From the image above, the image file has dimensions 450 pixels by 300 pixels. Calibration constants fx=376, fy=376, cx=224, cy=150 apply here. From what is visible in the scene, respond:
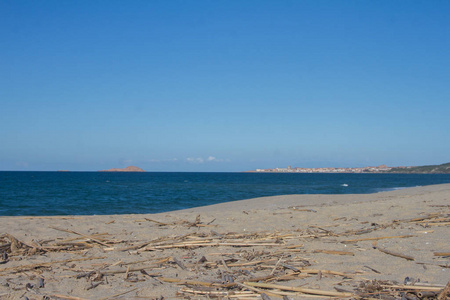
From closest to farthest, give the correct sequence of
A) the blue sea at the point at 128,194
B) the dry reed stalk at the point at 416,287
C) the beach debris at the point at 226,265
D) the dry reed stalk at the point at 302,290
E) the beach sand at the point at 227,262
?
the dry reed stalk at the point at 416,287 < the dry reed stalk at the point at 302,290 < the beach debris at the point at 226,265 < the beach sand at the point at 227,262 < the blue sea at the point at 128,194

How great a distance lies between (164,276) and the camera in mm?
5402

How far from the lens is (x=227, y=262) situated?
237 inches

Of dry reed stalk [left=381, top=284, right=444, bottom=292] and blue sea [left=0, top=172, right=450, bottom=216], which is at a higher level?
dry reed stalk [left=381, top=284, right=444, bottom=292]

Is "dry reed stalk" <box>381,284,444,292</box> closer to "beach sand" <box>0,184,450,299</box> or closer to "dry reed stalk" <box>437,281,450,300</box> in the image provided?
"beach sand" <box>0,184,450,299</box>

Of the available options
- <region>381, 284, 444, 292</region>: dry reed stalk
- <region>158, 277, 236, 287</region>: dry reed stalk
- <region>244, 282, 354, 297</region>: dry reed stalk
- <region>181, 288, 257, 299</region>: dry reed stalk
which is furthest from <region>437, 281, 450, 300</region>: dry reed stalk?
<region>158, 277, 236, 287</region>: dry reed stalk

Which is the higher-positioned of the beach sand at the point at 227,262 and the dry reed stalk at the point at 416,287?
the dry reed stalk at the point at 416,287

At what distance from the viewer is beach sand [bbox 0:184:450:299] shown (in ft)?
15.3

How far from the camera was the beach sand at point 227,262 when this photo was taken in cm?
465

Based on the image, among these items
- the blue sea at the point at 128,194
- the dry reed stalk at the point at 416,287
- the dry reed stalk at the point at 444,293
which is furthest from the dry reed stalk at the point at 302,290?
the blue sea at the point at 128,194

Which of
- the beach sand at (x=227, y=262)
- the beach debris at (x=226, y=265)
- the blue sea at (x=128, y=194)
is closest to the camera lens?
A: the beach debris at (x=226, y=265)

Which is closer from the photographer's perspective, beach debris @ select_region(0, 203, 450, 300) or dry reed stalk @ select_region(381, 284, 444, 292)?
dry reed stalk @ select_region(381, 284, 444, 292)

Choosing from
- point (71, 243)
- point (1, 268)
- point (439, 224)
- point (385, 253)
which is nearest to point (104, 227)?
point (71, 243)

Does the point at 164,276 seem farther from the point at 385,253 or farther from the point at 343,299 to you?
the point at 385,253

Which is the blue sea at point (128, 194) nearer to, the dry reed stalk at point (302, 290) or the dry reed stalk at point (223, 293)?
the dry reed stalk at point (223, 293)
